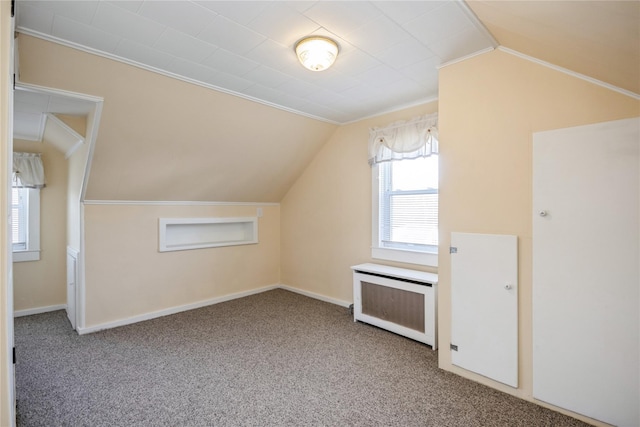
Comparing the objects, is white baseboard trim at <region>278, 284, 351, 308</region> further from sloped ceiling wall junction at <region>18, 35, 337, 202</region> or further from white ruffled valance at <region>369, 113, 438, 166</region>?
white ruffled valance at <region>369, 113, 438, 166</region>

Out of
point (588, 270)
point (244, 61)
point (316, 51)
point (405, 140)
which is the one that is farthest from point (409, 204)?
point (244, 61)

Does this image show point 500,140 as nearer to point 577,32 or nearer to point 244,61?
point 577,32

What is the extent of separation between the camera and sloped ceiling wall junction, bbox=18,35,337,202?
235 centimetres

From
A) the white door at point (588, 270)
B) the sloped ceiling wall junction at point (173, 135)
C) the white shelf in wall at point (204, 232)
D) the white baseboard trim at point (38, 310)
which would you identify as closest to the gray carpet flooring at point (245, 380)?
the white door at point (588, 270)

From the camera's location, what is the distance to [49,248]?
165 inches

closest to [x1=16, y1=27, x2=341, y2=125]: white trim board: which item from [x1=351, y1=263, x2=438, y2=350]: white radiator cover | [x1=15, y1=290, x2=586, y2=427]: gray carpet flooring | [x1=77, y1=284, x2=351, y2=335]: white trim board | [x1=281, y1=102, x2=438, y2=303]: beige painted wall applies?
→ [x1=281, y1=102, x2=438, y2=303]: beige painted wall

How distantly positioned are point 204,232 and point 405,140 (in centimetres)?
304

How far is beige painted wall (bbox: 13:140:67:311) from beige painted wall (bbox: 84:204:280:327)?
1.34 meters

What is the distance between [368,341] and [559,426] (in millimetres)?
1536

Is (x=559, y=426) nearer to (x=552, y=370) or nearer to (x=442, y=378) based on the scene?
(x=552, y=370)

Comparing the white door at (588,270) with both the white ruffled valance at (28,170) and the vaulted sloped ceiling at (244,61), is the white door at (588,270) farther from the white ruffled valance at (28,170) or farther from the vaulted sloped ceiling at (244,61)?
the white ruffled valance at (28,170)

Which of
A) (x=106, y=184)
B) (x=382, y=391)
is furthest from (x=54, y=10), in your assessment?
(x=382, y=391)

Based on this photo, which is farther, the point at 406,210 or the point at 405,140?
the point at 406,210

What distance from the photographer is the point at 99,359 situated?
9.04ft
